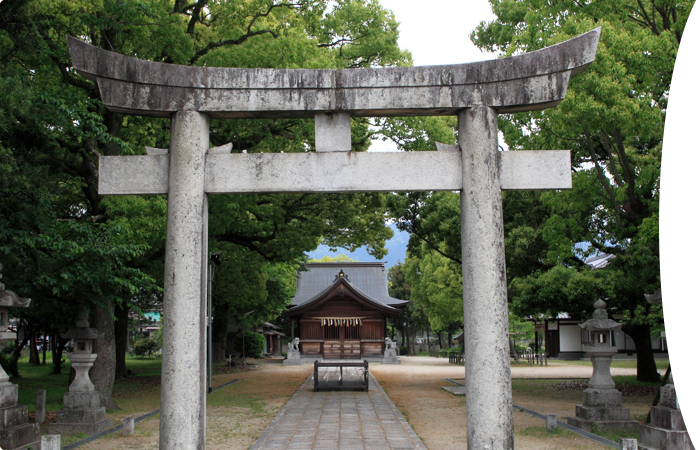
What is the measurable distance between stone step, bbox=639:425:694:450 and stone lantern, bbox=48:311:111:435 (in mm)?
9464

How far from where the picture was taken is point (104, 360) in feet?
44.0

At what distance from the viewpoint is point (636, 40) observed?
10727 millimetres

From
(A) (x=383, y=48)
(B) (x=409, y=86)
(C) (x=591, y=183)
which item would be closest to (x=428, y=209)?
(A) (x=383, y=48)

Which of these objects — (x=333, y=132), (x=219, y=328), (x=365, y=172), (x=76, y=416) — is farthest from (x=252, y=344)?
(x=365, y=172)

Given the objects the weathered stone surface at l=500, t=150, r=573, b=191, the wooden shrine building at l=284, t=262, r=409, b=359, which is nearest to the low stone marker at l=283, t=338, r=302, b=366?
the wooden shrine building at l=284, t=262, r=409, b=359

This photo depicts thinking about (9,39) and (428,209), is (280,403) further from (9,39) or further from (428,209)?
(9,39)

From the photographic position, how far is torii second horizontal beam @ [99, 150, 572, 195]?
6504mm

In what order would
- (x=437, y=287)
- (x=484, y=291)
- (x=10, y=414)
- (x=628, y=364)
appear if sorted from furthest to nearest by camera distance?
1. (x=437, y=287)
2. (x=628, y=364)
3. (x=10, y=414)
4. (x=484, y=291)

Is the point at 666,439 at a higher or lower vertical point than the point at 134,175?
lower

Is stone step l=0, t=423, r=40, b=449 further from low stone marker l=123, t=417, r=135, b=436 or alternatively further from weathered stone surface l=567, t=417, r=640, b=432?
weathered stone surface l=567, t=417, r=640, b=432

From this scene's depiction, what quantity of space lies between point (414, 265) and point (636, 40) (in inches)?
1310

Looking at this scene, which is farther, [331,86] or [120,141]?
[120,141]

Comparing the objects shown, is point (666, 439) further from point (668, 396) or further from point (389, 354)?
point (389, 354)

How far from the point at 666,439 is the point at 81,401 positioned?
9939 millimetres
